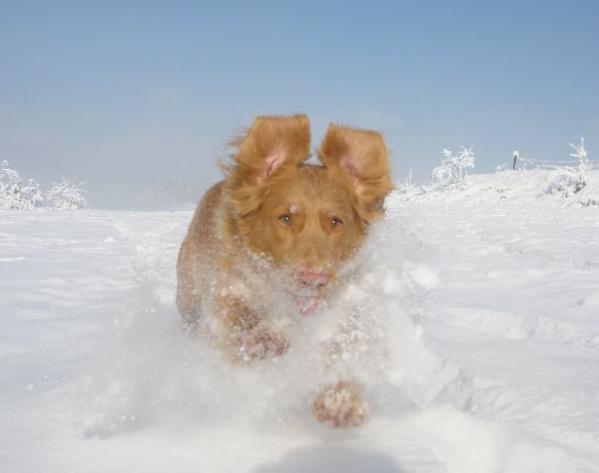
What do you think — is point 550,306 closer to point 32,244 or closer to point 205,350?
point 205,350

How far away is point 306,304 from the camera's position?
3182mm

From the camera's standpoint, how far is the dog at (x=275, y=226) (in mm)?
3219

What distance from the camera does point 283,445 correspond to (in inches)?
86.4

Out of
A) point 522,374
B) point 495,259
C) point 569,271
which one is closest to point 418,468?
point 522,374

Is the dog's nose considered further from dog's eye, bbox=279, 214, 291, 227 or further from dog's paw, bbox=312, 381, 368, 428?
dog's paw, bbox=312, 381, 368, 428

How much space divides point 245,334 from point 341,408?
2.93 feet


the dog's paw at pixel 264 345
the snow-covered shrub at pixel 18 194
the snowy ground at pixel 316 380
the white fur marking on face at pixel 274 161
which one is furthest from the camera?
the snow-covered shrub at pixel 18 194

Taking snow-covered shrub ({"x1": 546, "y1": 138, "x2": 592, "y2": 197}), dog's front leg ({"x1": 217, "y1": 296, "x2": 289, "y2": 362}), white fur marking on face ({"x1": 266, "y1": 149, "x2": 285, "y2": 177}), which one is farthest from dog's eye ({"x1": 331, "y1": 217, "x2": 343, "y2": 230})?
snow-covered shrub ({"x1": 546, "y1": 138, "x2": 592, "y2": 197})

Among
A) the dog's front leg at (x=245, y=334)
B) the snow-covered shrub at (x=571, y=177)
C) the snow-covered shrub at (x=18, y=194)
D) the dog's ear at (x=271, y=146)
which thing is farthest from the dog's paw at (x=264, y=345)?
the snow-covered shrub at (x=18, y=194)

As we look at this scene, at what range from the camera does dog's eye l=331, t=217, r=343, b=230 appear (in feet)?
11.8

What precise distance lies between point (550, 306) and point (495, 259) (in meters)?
2.83

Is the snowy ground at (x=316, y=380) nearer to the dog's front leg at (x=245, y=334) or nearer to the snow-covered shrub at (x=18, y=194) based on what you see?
the dog's front leg at (x=245, y=334)

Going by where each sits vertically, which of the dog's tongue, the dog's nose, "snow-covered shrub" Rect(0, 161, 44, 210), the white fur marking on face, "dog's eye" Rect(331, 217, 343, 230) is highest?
the white fur marking on face

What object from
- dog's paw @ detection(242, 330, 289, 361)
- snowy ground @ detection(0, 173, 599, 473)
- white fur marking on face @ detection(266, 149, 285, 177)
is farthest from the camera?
white fur marking on face @ detection(266, 149, 285, 177)
